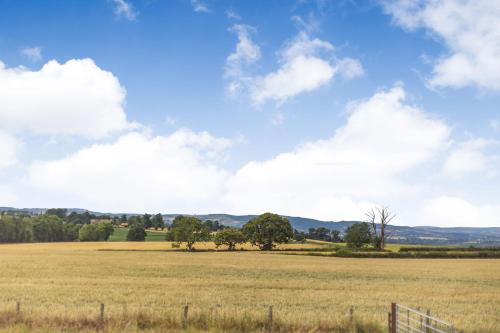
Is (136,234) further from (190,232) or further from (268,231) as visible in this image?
(268,231)

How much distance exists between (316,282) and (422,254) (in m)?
52.5

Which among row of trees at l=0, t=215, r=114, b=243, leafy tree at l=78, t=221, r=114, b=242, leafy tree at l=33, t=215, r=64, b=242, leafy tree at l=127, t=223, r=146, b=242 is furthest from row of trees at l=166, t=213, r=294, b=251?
leafy tree at l=33, t=215, r=64, b=242

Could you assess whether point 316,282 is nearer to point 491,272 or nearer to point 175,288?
point 175,288

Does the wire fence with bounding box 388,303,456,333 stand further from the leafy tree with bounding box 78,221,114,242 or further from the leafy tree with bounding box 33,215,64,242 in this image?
the leafy tree with bounding box 33,215,64,242

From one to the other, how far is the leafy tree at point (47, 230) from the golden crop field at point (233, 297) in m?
112

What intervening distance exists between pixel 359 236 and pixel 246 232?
2609cm

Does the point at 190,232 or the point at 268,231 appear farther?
the point at 268,231

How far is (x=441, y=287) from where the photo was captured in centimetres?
4512

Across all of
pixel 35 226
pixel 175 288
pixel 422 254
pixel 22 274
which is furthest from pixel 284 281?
pixel 35 226

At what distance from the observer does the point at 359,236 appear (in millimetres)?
119875

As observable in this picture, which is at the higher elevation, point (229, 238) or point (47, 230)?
point (229, 238)

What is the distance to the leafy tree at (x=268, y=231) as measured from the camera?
116 meters

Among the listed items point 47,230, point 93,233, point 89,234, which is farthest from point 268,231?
point 47,230

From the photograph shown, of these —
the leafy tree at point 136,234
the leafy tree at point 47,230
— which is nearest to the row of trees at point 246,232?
the leafy tree at point 136,234
